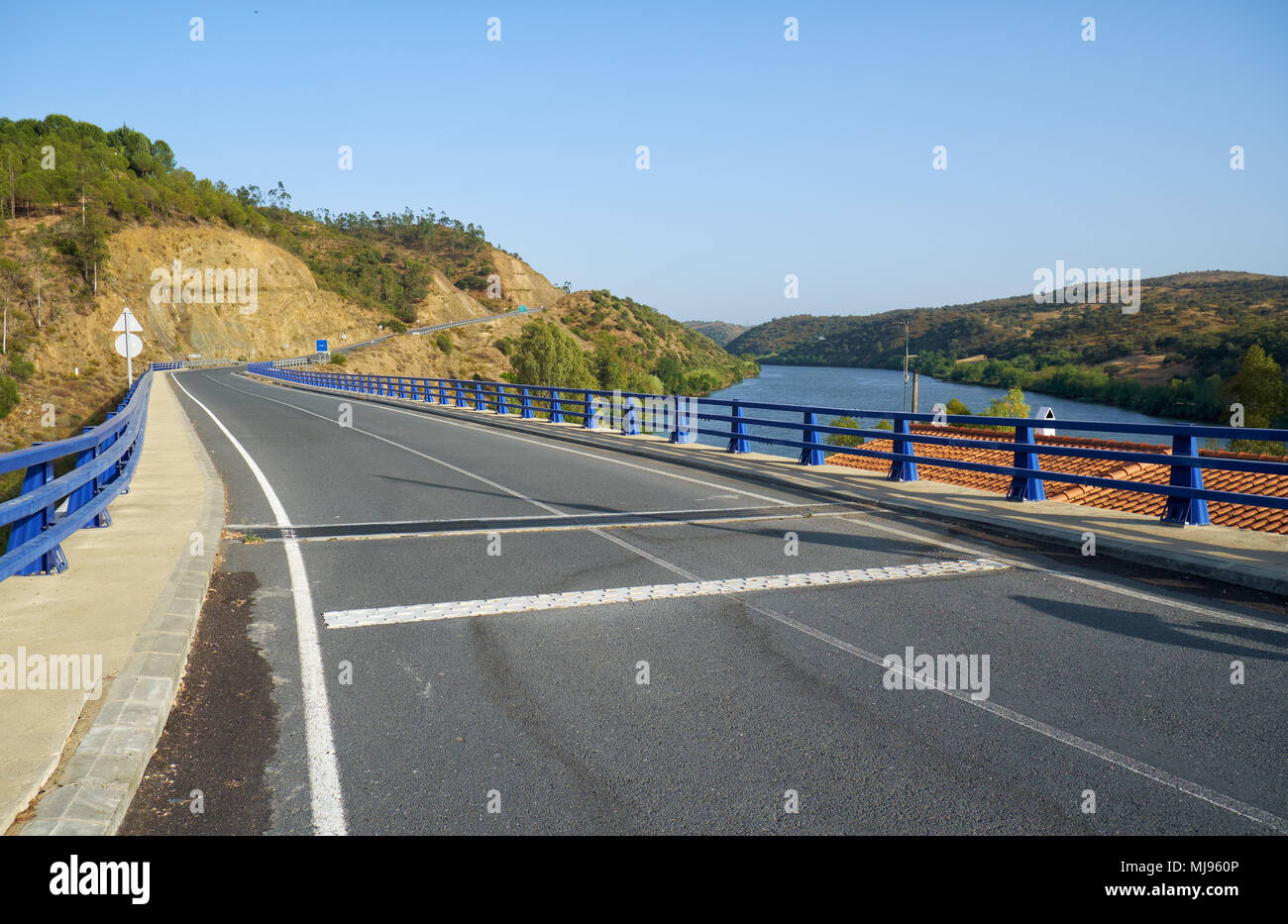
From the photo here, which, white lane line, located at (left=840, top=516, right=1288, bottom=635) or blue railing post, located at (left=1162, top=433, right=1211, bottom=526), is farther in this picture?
blue railing post, located at (left=1162, top=433, right=1211, bottom=526)

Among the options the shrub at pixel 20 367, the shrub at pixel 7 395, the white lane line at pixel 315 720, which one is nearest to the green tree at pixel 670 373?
the shrub at pixel 20 367

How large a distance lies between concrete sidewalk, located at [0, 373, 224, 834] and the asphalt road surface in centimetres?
28

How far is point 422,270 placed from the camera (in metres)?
167

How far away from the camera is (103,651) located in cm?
532

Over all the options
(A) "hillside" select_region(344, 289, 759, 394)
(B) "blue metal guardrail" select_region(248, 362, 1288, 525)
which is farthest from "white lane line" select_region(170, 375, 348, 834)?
(A) "hillside" select_region(344, 289, 759, 394)

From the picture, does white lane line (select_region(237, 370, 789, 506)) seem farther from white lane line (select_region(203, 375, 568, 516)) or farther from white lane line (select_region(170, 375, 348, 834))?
white lane line (select_region(170, 375, 348, 834))

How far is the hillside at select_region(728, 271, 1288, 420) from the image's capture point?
329 ft

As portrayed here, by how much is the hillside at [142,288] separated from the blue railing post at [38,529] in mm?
65435

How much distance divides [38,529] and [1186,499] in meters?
10.9

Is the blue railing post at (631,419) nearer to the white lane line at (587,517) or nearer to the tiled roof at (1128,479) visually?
the tiled roof at (1128,479)

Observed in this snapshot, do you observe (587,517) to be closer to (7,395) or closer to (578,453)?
(578,453)

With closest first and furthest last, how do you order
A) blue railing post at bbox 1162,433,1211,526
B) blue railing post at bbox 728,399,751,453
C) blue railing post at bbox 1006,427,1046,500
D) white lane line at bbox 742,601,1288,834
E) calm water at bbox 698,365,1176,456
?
1. white lane line at bbox 742,601,1288,834
2. blue railing post at bbox 1162,433,1211,526
3. blue railing post at bbox 1006,427,1046,500
4. blue railing post at bbox 728,399,751,453
5. calm water at bbox 698,365,1176,456
